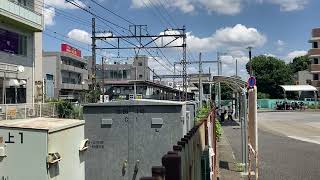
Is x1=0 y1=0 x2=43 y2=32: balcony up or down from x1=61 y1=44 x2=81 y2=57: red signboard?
down

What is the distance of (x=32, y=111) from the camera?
126ft

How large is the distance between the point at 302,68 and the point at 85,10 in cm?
12327

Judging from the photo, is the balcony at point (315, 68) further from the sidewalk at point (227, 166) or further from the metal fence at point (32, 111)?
the sidewalk at point (227, 166)

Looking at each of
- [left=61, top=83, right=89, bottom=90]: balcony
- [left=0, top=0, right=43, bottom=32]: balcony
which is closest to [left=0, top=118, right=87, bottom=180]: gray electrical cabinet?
[left=0, top=0, right=43, bottom=32]: balcony

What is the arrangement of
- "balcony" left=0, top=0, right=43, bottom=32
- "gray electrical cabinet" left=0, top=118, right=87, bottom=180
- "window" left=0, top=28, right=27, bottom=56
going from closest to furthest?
"gray electrical cabinet" left=0, top=118, right=87, bottom=180 < "balcony" left=0, top=0, right=43, bottom=32 < "window" left=0, top=28, right=27, bottom=56

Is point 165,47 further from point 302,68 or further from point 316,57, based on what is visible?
point 302,68

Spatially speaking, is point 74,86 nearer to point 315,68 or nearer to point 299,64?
point 315,68

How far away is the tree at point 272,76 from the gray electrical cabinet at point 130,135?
105273 mm

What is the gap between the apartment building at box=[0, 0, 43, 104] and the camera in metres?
41.0

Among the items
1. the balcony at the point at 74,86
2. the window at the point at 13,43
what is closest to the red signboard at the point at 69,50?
the balcony at the point at 74,86

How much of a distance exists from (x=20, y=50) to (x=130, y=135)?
3865cm

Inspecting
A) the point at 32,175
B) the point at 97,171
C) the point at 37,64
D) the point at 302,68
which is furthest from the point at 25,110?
the point at 302,68

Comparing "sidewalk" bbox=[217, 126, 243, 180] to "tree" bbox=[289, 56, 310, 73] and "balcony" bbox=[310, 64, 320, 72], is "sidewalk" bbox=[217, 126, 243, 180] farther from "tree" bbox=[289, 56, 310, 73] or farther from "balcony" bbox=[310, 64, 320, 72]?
"tree" bbox=[289, 56, 310, 73]

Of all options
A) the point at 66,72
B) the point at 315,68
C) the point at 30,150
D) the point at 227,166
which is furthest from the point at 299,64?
the point at 30,150
